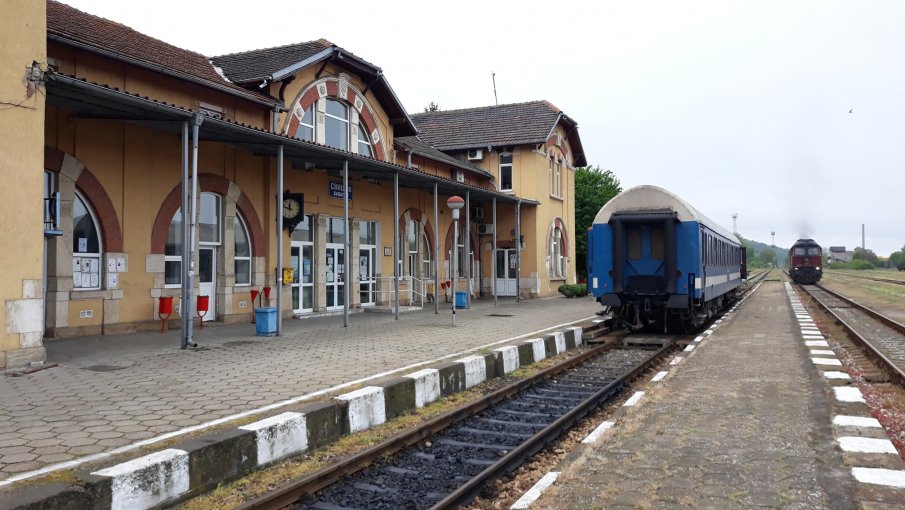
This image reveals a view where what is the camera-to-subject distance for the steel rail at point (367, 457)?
14.3ft

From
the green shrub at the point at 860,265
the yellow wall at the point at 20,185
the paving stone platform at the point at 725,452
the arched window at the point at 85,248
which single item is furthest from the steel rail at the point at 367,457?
the green shrub at the point at 860,265

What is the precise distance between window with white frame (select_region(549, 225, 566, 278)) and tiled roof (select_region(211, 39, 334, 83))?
1492cm

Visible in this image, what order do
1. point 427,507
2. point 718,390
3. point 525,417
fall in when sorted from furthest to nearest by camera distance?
1. point 718,390
2. point 525,417
3. point 427,507

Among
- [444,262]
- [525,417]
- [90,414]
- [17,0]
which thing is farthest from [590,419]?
[444,262]

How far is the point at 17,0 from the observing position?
7992 millimetres

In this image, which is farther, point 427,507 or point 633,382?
point 633,382

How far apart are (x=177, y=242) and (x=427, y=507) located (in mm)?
10563

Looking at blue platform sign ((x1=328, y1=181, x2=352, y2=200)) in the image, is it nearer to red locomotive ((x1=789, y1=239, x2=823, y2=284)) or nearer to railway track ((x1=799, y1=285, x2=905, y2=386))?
railway track ((x1=799, y1=285, x2=905, y2=386))

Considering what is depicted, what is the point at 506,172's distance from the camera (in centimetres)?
2753

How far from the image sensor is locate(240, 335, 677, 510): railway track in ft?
15.0

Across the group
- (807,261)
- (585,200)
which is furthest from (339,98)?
(807,261)

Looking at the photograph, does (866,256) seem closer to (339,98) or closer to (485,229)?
(485,229)

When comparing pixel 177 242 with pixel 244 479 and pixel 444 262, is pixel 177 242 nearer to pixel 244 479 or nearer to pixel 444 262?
pixel 244 479

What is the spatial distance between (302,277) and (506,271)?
1269cm
